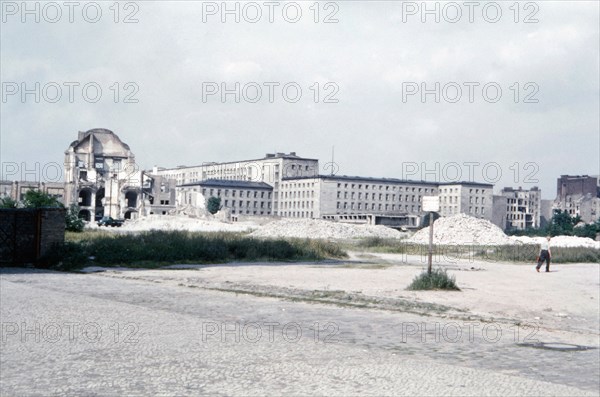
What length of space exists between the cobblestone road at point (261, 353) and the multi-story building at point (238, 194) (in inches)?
5111

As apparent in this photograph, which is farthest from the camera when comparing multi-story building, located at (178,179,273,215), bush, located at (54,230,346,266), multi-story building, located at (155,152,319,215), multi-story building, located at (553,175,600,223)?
multi-story building, located at (155,152,319,215)

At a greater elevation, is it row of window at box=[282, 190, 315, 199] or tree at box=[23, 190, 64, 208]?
row of window at box=[282, 190, 315, 199]

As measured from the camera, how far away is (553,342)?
1108 centimetres

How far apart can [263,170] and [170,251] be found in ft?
441

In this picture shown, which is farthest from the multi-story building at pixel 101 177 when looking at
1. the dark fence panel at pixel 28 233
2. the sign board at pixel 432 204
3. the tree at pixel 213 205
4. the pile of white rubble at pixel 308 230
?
the sign board at pixel 432 204

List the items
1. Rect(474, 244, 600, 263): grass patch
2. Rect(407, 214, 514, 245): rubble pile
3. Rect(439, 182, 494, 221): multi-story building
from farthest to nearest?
Rect(439, 182, 494, 221): multi-story building, Rect(407, 214, 514, 245): rubble pile, Rect(474, 244, 600, 263): grass patch

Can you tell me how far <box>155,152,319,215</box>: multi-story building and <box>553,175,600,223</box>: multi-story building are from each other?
201 ft

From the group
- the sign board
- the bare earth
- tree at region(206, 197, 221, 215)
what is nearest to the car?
tree at region(206, 197, 221, 215)

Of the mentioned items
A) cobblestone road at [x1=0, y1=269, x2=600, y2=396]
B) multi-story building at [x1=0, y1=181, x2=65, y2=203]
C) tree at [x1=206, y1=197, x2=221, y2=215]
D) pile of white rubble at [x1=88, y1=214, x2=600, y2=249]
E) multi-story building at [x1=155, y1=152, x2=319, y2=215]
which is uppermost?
multi-story building at [x1=155, y1=152, x2=319, y2=215]

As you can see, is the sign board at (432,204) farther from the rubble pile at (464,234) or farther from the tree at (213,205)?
the tree at (213,205)

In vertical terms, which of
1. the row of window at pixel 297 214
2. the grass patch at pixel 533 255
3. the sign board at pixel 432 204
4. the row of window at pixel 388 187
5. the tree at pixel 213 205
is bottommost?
the grass patch at pixel 533 255

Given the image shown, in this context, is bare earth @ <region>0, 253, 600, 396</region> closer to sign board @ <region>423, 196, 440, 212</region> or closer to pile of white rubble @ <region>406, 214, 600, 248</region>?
sign board @ <region>423, 196, 440, 212</region>

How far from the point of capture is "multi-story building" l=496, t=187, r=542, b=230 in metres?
171

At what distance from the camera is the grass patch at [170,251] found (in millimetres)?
27141
